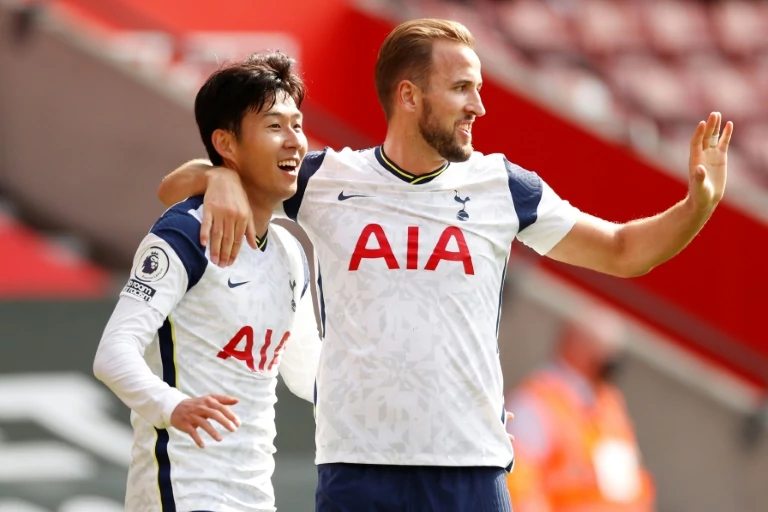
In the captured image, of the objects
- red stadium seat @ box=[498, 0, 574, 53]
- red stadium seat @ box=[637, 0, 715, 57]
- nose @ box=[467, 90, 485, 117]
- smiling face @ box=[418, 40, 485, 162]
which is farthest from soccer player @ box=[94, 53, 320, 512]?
red stadium seat @ box=[637, 0, 715, 57]

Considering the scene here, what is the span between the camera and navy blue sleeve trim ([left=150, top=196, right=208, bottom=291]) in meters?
3.64

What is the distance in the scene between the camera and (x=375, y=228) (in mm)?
3893

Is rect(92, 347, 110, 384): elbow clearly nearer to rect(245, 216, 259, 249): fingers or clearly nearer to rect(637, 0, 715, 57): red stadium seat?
rect(245, 216, 259, 249): fingers

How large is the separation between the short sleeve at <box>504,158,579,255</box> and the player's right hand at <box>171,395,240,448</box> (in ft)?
3.66

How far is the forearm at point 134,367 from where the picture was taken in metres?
3.37

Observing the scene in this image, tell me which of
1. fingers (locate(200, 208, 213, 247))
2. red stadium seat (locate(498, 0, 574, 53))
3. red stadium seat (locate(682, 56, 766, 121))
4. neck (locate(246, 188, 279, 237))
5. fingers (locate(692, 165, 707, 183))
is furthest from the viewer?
red stadium seat (locate(682, 56, 766, 121))

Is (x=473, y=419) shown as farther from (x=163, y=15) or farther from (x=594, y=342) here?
(x=163, y=15)

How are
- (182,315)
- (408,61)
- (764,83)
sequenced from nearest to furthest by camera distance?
(182,315), (408,61), (764,83)

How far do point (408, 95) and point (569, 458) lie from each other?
3.60m

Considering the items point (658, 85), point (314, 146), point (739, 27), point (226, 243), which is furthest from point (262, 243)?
point (739, 27)

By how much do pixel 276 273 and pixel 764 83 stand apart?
9992 millimetres

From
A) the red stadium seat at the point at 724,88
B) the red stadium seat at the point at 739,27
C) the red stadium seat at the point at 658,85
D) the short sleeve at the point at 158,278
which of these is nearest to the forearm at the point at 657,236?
the short sleeve at the point at 158,278

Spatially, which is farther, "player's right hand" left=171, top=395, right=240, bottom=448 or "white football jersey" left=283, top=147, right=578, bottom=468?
"white football jersey" left=283, top=147, right=578, bottom=468

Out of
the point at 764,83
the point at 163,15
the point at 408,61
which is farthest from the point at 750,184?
the point at 408,61
